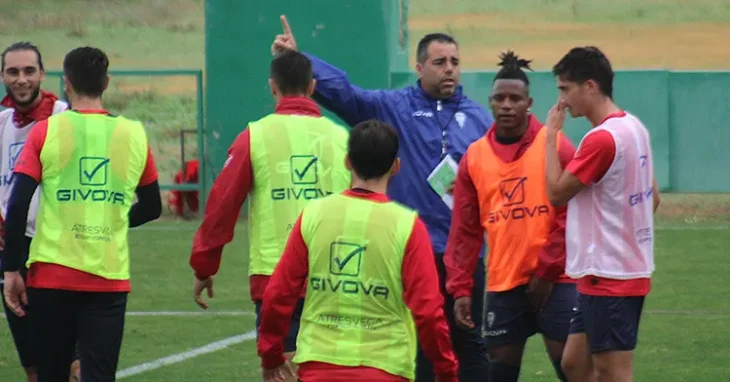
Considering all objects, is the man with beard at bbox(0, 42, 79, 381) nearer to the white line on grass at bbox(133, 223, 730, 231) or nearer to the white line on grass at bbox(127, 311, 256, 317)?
the white line on grass at bbox(127, 311, 256, 317)

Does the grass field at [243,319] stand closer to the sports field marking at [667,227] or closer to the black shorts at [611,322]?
the sports field marking at [667,227]

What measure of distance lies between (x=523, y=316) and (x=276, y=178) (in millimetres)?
1499

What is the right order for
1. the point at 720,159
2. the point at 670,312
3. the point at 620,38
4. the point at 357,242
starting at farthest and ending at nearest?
1. the point at 620,38
2. the point at 720,159
3. the point at 670,312
4. the point at 357,242

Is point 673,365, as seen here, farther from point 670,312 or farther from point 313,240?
point 313,240

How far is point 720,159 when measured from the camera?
19812 millimetres

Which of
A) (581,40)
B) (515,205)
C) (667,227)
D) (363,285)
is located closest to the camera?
(363,285)

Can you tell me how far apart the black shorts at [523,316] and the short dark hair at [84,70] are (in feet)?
7.44

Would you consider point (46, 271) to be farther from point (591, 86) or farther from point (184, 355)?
point (184, 355)

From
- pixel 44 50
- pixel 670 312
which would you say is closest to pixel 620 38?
pixel 44 50

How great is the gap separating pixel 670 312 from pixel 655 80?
297 inches

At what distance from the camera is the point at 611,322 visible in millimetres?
7254

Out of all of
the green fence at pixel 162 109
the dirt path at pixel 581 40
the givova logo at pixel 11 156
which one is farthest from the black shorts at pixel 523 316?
the dirt path at pixel 581 40

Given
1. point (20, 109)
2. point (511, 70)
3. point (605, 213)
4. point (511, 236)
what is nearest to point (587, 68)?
point (605, 213)

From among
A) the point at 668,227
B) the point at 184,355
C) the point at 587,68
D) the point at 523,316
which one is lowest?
the point at 184,355
